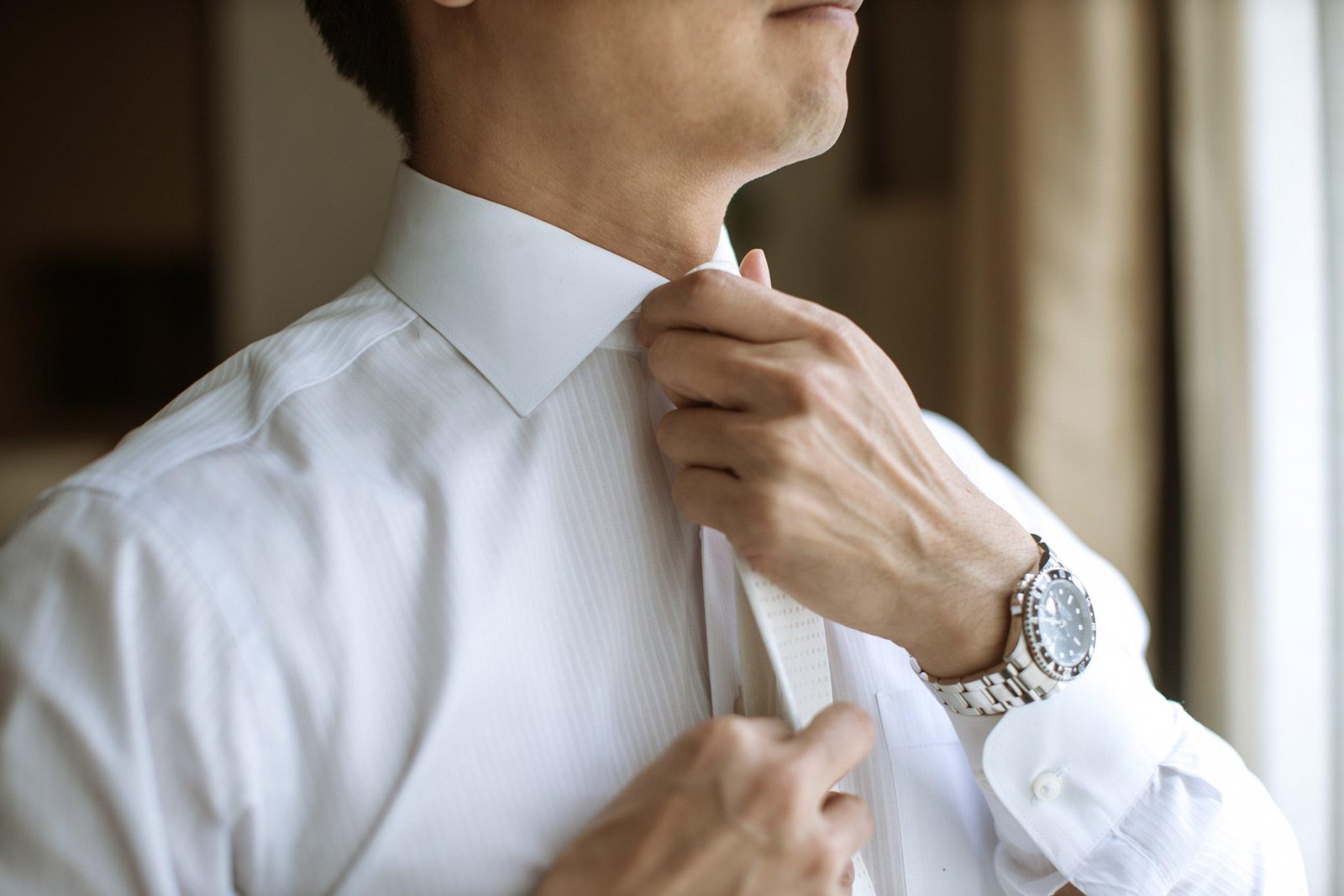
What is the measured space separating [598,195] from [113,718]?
49 centimetres

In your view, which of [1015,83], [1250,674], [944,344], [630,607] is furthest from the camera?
[944,344]

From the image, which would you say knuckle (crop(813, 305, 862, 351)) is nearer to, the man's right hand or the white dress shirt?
the white dress shirt

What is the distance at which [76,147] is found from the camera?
4145 millimetres

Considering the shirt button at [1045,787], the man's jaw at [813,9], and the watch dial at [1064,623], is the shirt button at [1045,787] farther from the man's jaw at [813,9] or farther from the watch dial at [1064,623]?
the man's jaw at [813,9]

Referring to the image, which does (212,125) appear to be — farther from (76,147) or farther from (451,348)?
(451,348)

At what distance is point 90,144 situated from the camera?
13.6 ft

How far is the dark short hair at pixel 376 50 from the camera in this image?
91 cm

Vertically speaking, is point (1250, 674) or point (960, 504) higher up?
point (960, 504)

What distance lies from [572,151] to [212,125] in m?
3.69

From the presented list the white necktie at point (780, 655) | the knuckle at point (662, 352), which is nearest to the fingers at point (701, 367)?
the knuckle at point (662, 352)

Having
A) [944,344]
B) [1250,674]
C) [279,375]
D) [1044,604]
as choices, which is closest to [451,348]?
[279,375]

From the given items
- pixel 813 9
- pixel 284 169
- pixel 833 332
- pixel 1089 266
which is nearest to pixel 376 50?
pixel 813 9

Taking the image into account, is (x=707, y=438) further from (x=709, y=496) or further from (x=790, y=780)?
(x=790, y=780)

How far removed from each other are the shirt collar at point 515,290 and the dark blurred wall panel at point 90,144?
3753 millimetres
